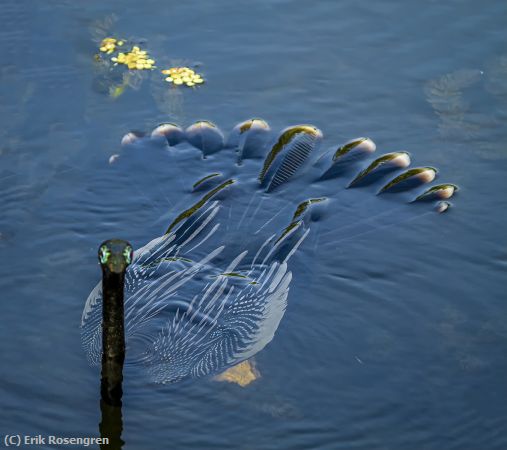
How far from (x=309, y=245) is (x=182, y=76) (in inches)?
96.1

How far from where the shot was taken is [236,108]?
8195mm

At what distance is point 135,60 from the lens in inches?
339

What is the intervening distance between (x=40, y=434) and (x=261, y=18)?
5.17 m

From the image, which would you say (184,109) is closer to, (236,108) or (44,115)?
(236,108)

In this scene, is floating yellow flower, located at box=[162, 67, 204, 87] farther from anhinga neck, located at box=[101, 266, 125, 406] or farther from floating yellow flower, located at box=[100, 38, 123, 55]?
anhinga neck, located at box=[101, 266, 125, 406]

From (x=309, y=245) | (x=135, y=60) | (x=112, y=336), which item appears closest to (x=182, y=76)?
(x=135, y=60)

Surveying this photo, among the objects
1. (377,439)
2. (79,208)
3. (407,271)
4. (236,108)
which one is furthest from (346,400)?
(236,108)

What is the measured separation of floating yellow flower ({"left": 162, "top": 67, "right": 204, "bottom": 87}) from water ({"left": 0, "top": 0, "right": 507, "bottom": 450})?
11 centimetres

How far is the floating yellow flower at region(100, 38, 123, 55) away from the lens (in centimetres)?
874

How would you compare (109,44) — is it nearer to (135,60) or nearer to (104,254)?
(135,60)

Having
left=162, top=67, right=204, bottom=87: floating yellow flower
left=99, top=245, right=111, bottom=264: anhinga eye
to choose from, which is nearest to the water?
left=162, top=67, right=204, bottom=87: floating yellow flower

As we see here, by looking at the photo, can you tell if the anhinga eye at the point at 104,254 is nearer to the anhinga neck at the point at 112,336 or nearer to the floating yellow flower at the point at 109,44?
the anhinga neck at the point at 112,336

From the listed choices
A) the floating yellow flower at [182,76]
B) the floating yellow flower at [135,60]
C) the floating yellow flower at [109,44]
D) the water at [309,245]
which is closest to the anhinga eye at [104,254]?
the water at [309,245]

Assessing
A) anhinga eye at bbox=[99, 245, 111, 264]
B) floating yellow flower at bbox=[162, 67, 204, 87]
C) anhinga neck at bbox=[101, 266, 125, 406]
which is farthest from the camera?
floating yellow flower at bbox=[162, 67, 204, 87]
